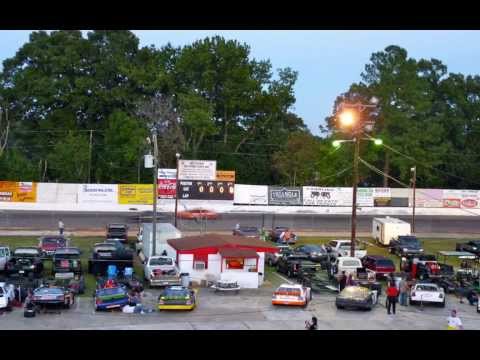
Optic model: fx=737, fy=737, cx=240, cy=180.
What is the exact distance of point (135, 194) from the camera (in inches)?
2517

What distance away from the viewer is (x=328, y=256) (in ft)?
138

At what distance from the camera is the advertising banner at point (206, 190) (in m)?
63.1

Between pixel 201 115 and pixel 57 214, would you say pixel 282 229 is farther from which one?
pixel 201 115

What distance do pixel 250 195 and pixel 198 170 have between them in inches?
204

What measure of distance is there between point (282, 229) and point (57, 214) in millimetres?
20134

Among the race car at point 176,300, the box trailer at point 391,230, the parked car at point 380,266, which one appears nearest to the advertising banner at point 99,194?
the box trailer at point 391,230

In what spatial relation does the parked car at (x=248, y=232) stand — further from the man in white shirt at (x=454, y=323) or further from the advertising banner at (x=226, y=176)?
the man in white shirt at (x=454, y=323)

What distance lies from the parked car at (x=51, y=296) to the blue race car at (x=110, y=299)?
1108mm

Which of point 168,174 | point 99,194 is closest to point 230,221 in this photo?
point 168,174

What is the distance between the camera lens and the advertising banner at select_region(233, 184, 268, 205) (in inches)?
2584

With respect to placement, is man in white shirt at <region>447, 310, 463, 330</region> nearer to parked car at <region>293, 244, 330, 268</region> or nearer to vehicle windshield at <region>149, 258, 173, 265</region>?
vehicle windshield at <region>149, 258, 173, 265</region>

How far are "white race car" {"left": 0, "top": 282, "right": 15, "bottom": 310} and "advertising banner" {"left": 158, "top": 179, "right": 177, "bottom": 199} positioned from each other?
34647mm

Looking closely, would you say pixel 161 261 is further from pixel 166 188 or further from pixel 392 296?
pixel 166 188

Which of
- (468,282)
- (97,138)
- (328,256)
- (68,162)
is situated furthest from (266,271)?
(97,138)
